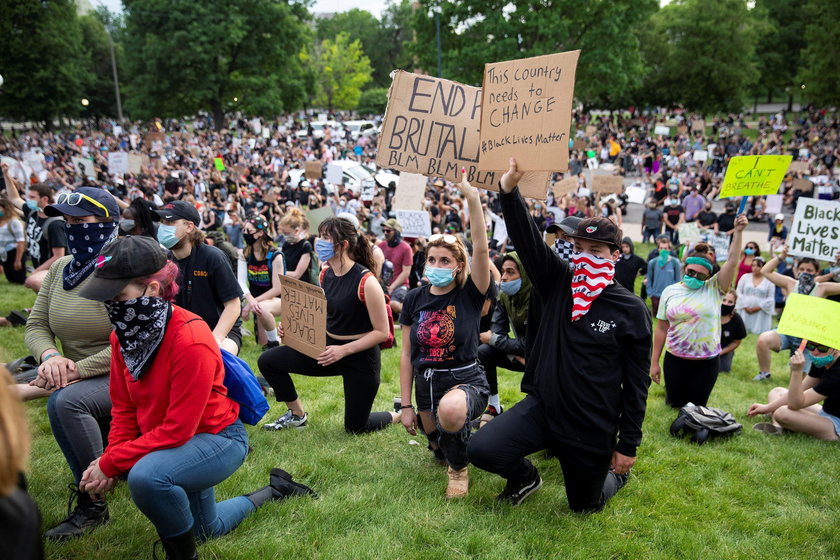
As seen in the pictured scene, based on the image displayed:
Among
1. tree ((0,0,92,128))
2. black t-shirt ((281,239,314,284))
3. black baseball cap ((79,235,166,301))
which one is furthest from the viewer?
tree ((0,0,92,128))

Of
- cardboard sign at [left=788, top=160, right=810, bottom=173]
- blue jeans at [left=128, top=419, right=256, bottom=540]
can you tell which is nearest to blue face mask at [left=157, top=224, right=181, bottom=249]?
blue jeans at [left=128, top=419, right=256, bottom=540]

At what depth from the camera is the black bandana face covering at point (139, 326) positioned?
2.95 meters

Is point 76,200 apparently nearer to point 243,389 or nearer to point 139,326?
point 139,326

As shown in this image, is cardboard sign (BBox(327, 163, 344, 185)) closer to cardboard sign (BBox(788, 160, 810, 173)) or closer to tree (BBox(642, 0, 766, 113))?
cardboard sign (BBox(788, 160, 810, 173))

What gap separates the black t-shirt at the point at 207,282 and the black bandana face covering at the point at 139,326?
66.3 inches

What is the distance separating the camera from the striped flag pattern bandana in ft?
12.0

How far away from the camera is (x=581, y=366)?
12.1 ft

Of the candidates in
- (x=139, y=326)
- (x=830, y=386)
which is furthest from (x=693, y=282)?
(x=139, y=326)

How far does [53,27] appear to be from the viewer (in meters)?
46.3

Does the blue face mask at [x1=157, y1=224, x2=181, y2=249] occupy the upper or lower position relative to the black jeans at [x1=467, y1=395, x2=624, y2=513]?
upper

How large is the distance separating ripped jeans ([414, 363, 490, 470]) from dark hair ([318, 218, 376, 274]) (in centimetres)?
117

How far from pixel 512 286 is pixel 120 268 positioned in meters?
3.27

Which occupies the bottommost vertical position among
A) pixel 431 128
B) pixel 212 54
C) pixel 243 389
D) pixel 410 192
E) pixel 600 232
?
pixel 243 389

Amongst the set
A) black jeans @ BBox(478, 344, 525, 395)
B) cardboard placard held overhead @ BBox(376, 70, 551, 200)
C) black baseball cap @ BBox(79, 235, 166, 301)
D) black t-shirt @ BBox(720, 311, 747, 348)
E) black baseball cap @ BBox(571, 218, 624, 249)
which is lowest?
black t-shirt @ BBox(720, 311, 747, 348)
